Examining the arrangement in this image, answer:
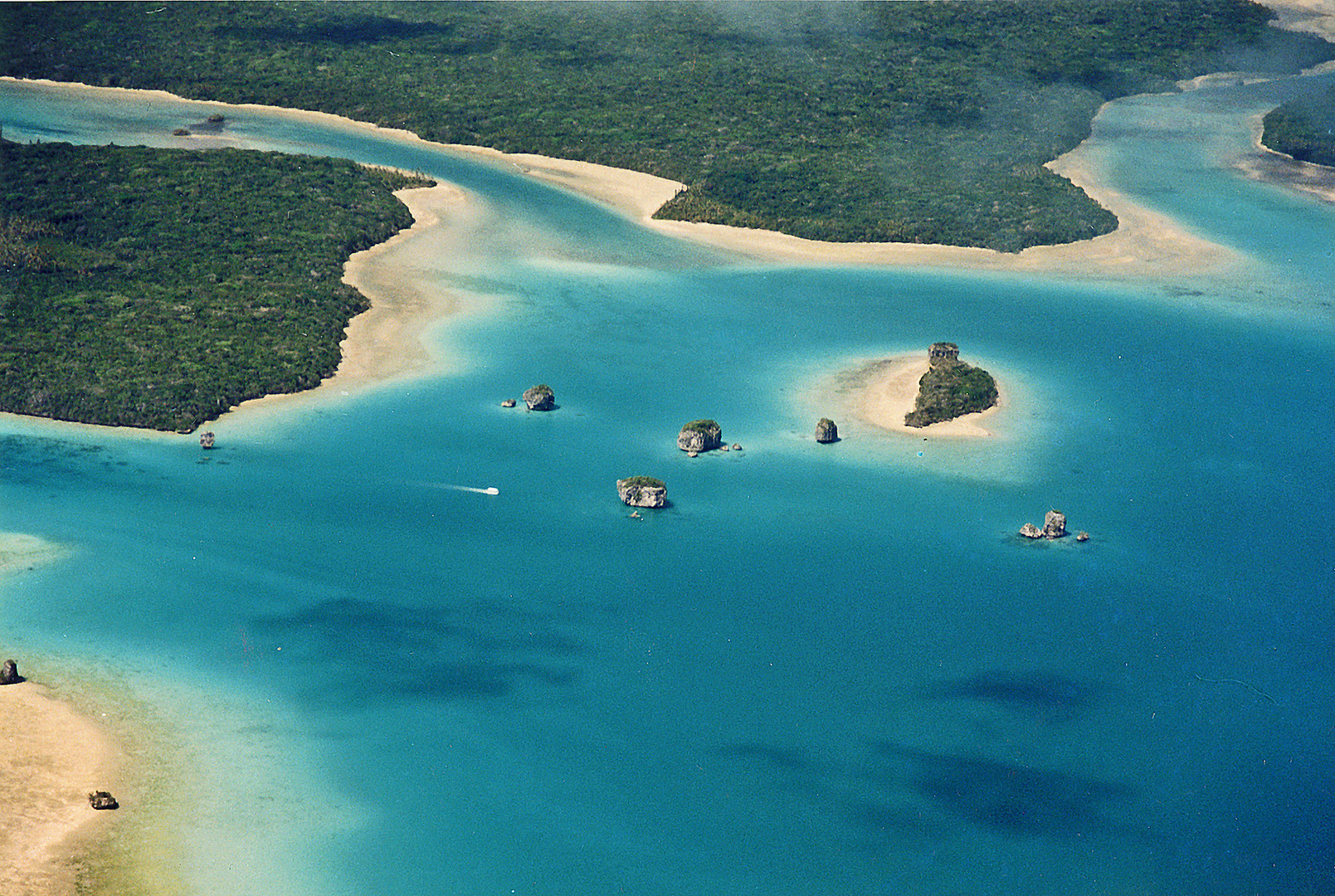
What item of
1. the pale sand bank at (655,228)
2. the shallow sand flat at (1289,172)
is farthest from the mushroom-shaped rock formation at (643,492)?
the shallow sand flat at (1289,172)

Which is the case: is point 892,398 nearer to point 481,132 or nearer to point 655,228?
point 655,228

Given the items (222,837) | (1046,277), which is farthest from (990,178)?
(222,837)

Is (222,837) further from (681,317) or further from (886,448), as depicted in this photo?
(681,317)

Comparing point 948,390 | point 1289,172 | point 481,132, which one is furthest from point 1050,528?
point 481,132

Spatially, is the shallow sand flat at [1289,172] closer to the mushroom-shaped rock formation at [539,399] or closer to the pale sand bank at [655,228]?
the pale sand bank at [655,228]

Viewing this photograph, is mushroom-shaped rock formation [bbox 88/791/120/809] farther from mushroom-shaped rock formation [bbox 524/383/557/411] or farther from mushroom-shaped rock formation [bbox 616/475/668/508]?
mushroom-shaped rock formation [bbox 524/383/557/411]
